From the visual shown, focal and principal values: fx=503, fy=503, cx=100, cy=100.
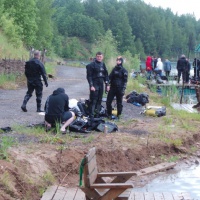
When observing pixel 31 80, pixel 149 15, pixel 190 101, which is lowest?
pixel 190 101

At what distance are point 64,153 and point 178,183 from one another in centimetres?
228

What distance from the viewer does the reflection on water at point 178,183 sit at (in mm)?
9141

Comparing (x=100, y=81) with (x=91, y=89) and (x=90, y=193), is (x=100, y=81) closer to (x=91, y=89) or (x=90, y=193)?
(x=91, y=89)

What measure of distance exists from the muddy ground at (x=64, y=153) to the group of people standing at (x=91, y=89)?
476 millimetres

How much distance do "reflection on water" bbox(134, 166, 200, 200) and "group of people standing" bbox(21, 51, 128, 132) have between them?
260 centimetres

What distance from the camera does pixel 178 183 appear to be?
974 cm

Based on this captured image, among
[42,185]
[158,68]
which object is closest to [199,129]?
[42,185]

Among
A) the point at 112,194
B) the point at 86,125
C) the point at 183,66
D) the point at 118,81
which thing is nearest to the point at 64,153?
the point at 86,125

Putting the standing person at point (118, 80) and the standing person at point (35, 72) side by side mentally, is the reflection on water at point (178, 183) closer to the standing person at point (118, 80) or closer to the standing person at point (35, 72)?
the standing person at point (118, 80)

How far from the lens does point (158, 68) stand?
3394 centimetres

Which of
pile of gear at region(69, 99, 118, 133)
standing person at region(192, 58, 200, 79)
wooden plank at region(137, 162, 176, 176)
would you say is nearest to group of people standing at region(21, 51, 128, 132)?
pile of gear at region(69, 99, 118, 133)

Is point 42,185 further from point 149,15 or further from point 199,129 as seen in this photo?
point 149,15

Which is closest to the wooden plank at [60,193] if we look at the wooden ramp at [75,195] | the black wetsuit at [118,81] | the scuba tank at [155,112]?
the wooden ramp at [75,195]

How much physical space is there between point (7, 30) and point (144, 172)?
27518 millimetres
